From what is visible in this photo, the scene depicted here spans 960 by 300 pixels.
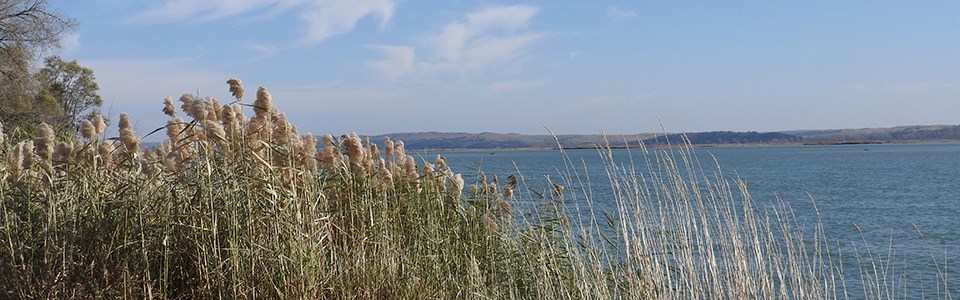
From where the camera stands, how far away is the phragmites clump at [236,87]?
5.18 m

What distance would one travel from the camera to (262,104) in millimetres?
5273

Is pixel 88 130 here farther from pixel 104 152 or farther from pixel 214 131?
pixel 214 131

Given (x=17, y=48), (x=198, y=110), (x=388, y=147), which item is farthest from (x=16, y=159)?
(x=17, y=48)

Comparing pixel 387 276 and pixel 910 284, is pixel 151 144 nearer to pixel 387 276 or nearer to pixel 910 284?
pixel 387 276

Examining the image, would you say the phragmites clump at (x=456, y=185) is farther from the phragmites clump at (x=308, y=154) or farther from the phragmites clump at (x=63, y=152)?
the phragmites clump at (x=63, y=152)

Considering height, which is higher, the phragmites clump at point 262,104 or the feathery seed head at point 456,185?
the phragmites clump at point 262,104

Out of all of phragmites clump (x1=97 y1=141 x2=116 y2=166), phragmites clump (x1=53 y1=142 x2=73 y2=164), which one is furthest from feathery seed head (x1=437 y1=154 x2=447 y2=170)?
phragmites clump (x1=53 y1=142 x2=73 y2=164)

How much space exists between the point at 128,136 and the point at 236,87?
23.0 inches

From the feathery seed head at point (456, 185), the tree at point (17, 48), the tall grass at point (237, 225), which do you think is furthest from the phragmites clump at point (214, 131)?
the tree at point (17, 48)

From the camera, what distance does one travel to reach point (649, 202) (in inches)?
242

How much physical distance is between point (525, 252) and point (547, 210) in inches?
40.6

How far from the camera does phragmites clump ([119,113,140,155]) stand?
5.00m

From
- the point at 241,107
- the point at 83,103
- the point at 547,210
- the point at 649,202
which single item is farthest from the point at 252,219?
the point at 83,103

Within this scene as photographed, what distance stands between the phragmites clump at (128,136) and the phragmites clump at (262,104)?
61 cm
